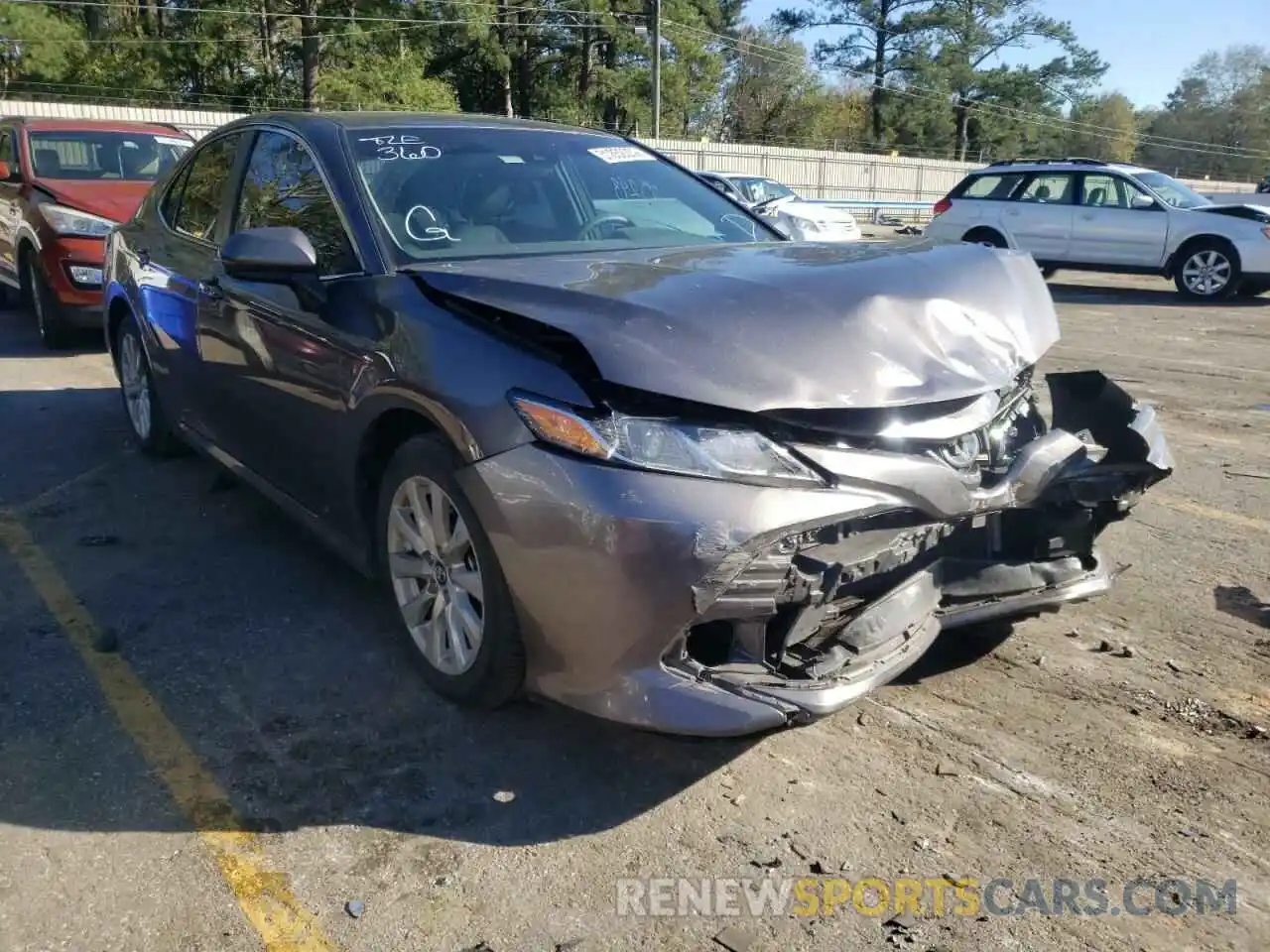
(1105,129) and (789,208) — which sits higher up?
(1105,129)

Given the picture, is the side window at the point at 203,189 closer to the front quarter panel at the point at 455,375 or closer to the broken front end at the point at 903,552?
the front quarter panel at the point at 455,375

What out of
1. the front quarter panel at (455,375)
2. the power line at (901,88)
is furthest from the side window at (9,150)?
the power line at (901,88)

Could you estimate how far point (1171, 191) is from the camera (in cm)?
1451

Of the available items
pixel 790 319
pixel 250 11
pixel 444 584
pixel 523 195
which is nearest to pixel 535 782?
pixel 444 584

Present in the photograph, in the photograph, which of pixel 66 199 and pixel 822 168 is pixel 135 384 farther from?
pixel 822 168

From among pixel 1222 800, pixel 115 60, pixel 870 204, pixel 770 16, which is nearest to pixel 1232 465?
pixel 1222 800

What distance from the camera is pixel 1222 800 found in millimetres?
2779

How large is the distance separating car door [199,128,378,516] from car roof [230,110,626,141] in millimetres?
95

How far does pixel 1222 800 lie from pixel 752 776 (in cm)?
120

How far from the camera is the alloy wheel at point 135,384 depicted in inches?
224

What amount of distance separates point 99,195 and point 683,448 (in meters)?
8.05

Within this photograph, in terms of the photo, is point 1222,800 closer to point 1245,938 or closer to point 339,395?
point 1245,938

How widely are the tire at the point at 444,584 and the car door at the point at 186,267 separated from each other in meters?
1.62

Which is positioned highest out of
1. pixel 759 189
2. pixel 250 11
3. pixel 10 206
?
pixel 250 11
